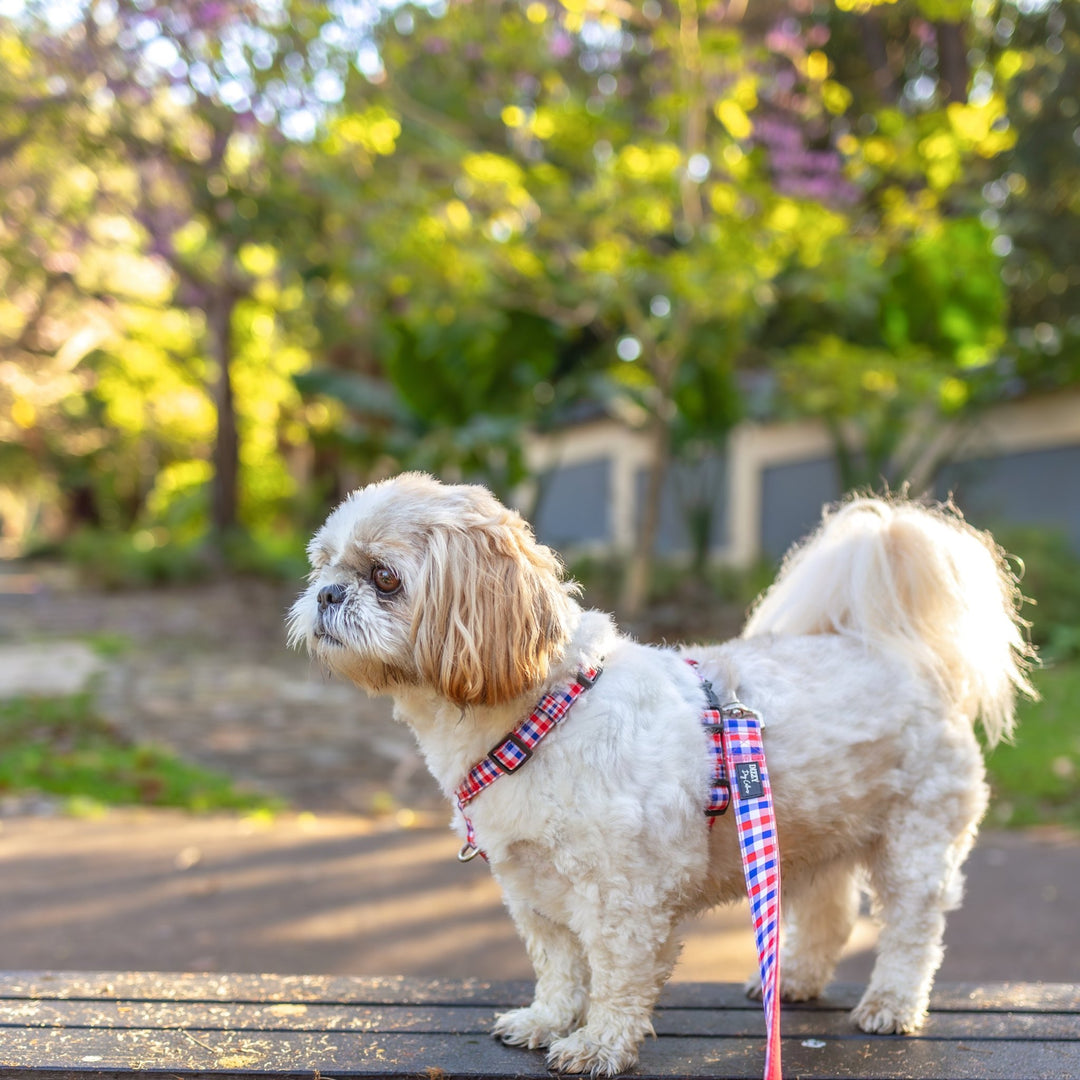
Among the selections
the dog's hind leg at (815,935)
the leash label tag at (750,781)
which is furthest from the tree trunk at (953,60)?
the leash label tag at (750,781)

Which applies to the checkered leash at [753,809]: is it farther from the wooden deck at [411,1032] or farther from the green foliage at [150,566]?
the green foliage at [150,566]

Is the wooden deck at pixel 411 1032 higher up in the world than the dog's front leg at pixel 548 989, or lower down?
lower down

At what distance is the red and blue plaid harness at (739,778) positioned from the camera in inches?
91.0

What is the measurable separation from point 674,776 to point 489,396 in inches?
433

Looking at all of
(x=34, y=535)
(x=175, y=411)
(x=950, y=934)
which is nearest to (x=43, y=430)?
(x=175, y=411)

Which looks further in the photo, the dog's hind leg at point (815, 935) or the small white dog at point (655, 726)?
the dog's hind leg at point (815, 935)

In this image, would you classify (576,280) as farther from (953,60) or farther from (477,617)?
(477,617)

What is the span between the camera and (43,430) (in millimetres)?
31750

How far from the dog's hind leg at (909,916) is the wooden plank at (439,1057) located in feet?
0.27

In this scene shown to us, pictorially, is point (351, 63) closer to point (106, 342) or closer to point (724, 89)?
point (724, 89)

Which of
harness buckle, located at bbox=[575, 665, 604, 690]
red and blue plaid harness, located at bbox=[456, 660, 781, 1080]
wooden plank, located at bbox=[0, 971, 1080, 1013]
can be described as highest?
harness buckle, located at bbox=[575, 665, 604, 690]

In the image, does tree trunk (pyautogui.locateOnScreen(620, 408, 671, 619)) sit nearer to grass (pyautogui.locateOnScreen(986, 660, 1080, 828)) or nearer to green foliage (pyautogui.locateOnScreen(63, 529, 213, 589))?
grass (pyautogui.locateOnScreen(986, 660, 1080, 828))

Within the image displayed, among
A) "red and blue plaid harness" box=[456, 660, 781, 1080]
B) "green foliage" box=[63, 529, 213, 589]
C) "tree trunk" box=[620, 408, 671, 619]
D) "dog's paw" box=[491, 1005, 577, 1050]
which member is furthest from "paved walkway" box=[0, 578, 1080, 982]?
"green foliage" box=[63, 529, 213, 589]

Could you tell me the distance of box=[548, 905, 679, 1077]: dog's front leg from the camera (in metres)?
2.33
